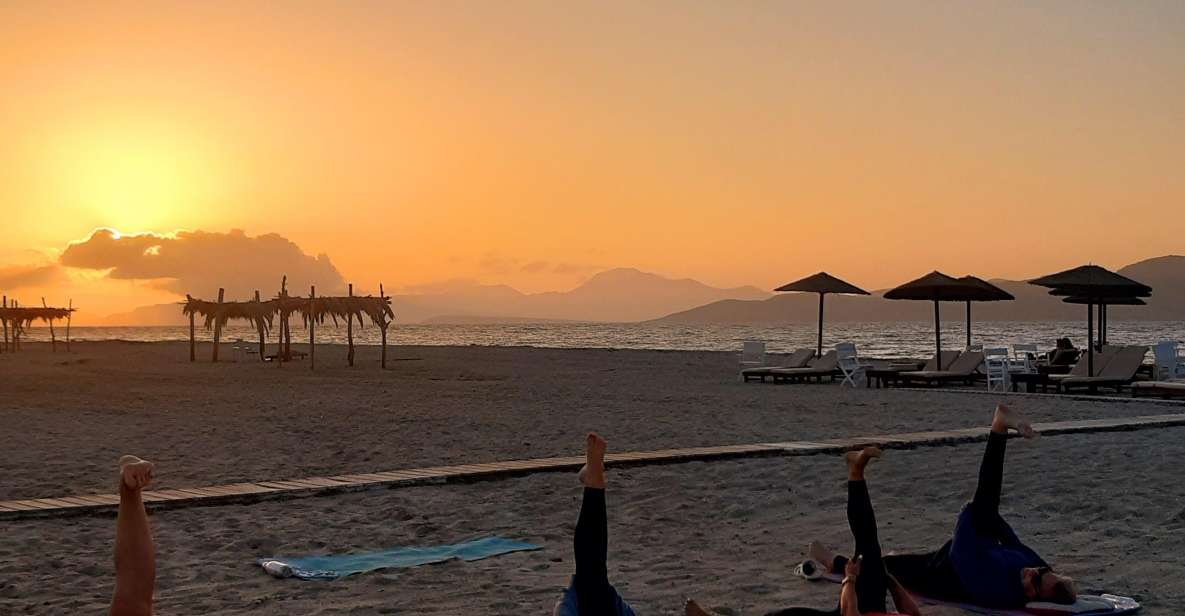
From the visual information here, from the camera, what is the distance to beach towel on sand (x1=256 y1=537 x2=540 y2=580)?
231 inches

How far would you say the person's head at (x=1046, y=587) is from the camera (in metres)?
4.86

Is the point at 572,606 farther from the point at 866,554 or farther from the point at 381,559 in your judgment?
the point at 381,559

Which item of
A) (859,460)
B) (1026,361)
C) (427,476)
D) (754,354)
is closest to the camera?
(859,460)

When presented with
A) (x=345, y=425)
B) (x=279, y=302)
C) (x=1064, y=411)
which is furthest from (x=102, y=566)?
(x=279, y=302)

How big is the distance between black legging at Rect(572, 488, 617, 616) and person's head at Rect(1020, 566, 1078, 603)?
6.61ft

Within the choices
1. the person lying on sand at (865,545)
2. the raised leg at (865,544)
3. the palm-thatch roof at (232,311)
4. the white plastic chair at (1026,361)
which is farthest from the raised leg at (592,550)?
the palm-thatch roof at (232,311)

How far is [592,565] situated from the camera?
155 inches

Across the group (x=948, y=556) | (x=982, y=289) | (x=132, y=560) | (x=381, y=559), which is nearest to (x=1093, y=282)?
(x=982, y=289)

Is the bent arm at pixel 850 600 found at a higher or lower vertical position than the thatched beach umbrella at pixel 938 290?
lower

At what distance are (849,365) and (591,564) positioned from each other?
17.7 meters

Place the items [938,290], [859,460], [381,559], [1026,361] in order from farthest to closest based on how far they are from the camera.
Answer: [938,290], [1026,361], [381,559], [859,460]

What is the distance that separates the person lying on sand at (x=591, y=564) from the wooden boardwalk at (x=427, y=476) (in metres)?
4.38

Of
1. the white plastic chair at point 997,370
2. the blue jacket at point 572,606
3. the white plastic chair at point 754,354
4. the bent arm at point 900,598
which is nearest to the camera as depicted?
the blue jacket at point 572,606

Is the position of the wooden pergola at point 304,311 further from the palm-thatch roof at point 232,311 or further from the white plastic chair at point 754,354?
the white plastic chair at point 754,354
